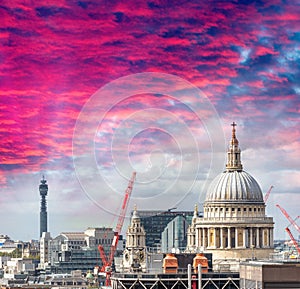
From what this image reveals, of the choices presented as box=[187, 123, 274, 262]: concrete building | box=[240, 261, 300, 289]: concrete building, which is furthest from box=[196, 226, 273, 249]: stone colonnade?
box=[240, 261, 300, 289]: concrete building

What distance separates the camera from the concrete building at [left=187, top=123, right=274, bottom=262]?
117500 mm

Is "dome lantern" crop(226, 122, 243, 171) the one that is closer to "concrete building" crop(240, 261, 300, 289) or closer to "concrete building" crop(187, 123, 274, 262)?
"concrete building" crop(187, 123, 274, 262)

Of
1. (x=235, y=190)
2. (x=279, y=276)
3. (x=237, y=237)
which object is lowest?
(x=279, y=276)

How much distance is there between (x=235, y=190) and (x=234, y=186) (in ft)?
1.25

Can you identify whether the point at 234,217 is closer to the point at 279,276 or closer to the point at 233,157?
the point at 233,157

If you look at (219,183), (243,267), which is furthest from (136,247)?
(243,267)

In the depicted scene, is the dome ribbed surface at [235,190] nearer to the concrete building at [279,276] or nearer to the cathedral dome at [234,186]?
the cathedral dome at [234,186]

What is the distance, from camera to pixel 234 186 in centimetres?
11869

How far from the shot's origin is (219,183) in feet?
391

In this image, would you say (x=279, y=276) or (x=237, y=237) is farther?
(x=237, y=237)

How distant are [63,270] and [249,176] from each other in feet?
244

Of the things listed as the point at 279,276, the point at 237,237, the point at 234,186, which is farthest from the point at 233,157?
the point at 279,276

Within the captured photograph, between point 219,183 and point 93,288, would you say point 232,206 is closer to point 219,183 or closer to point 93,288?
point 219,183

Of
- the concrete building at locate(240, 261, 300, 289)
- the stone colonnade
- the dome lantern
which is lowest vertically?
the concrete building at locate(240, 261, 300, 289)
